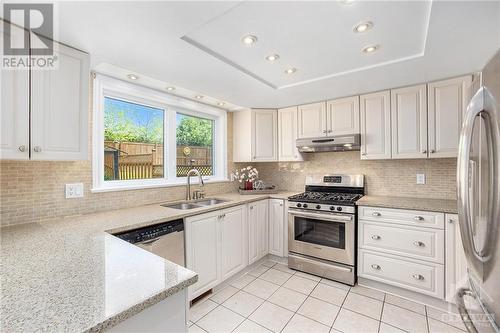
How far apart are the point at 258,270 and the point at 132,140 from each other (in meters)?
2.20

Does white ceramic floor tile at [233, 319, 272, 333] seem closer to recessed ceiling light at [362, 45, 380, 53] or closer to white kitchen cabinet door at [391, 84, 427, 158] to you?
white kitchen cabinet door at [391, 84, 427, 158]

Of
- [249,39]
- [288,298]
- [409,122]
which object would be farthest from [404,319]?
[249,39]

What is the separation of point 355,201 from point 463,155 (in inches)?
73.0

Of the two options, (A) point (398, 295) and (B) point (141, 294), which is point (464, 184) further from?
(A) point (398, 295)

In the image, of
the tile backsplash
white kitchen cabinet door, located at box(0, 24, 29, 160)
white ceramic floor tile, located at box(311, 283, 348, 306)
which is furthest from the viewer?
the tile backsplash

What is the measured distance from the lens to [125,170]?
7.79 ft

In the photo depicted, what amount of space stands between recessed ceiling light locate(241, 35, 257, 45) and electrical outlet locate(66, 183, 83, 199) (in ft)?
5.96

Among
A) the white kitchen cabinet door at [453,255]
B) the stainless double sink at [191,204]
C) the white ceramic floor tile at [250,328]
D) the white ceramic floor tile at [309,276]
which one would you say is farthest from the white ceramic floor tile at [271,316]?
the white kitchen cabinet door at [453,255]

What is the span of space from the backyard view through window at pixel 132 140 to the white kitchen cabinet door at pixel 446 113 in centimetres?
305

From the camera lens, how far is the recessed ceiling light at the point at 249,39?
5.16 feet

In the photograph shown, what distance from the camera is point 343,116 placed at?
2.88m

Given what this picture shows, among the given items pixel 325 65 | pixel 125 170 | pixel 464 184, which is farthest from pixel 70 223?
pixel 325 65

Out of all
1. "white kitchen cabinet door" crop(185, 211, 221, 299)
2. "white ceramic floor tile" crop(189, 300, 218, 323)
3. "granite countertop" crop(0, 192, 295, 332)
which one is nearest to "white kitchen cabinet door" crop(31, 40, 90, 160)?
"granite countertop" crop(0, 192, 295, 332)

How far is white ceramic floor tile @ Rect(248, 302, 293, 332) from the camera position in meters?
1.86
